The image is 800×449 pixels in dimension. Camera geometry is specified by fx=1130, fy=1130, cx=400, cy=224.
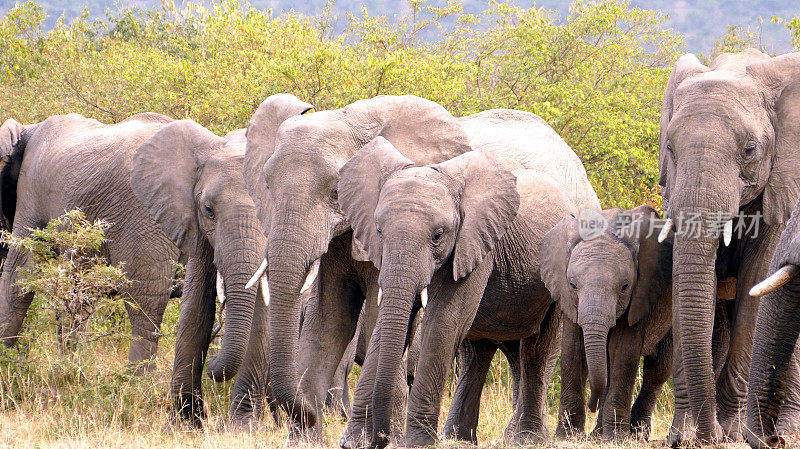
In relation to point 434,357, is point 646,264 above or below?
above

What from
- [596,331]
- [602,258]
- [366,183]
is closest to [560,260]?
[602,258]

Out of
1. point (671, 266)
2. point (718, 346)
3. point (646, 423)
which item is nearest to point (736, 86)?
point (671, 266)

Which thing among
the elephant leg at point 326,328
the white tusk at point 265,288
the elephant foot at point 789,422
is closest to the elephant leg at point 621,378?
the elephant foot at point 789,422

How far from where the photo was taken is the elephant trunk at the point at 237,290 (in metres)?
7.19

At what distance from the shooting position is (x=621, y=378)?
22.0ft

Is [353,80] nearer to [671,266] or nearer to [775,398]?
[671,266]

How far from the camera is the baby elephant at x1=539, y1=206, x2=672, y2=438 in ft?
21.5

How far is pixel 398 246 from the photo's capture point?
584 cm

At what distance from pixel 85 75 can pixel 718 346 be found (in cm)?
1054

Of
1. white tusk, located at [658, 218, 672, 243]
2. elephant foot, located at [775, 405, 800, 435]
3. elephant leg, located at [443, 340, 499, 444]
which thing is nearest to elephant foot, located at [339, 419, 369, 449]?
elephant leg, located at [443, 340, 499, 444]

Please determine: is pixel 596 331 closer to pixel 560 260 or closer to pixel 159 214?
pixel 560 260

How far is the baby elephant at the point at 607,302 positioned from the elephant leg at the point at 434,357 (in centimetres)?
78

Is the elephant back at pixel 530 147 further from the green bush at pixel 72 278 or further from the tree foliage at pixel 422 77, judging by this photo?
the green bush at pixel 72 278

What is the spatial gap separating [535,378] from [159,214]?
2.86 m
